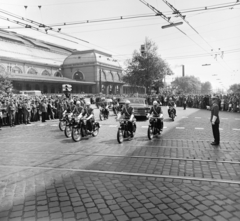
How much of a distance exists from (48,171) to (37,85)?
43.5 m

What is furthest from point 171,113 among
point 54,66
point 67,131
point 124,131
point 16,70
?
point 54,66

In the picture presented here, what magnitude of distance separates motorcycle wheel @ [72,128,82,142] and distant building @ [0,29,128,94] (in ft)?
117

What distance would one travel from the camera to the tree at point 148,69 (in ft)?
160

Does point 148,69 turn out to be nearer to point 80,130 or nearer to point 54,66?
point 54,66

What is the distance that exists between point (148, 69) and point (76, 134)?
4074 cm

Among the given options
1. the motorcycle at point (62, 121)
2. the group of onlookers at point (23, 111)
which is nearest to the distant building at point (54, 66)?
the group of onlookers at point (23, 111)

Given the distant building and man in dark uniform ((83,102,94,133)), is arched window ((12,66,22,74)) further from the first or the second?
man in dark uniform ((83,102,94,133))

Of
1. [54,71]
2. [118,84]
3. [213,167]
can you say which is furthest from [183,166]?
[118,84]

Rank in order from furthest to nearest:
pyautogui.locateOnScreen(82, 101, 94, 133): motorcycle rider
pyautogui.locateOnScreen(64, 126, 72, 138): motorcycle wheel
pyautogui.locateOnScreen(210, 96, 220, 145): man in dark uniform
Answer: pyautogui.locateOnScreen(64, 126, 72, 138): motorcycle wheel → pyautogui.locateOnScreen(82, 101, 94, 133): motorcycle rider → pyautogui.locateOnScreen(210, 96, 220, 145): man in dark uniform

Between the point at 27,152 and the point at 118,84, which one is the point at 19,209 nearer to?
the point at 27,152

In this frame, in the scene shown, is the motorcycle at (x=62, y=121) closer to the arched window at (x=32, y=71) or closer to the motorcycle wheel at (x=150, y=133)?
the motorcycle wheel at (x=150, y=133)

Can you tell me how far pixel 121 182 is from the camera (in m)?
5.13

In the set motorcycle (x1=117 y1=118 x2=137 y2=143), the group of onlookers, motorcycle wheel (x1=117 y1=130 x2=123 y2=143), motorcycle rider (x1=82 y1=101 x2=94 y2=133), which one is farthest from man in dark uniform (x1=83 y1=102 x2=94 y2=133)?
the group of onlookers

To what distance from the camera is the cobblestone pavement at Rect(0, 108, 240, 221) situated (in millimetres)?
3863
